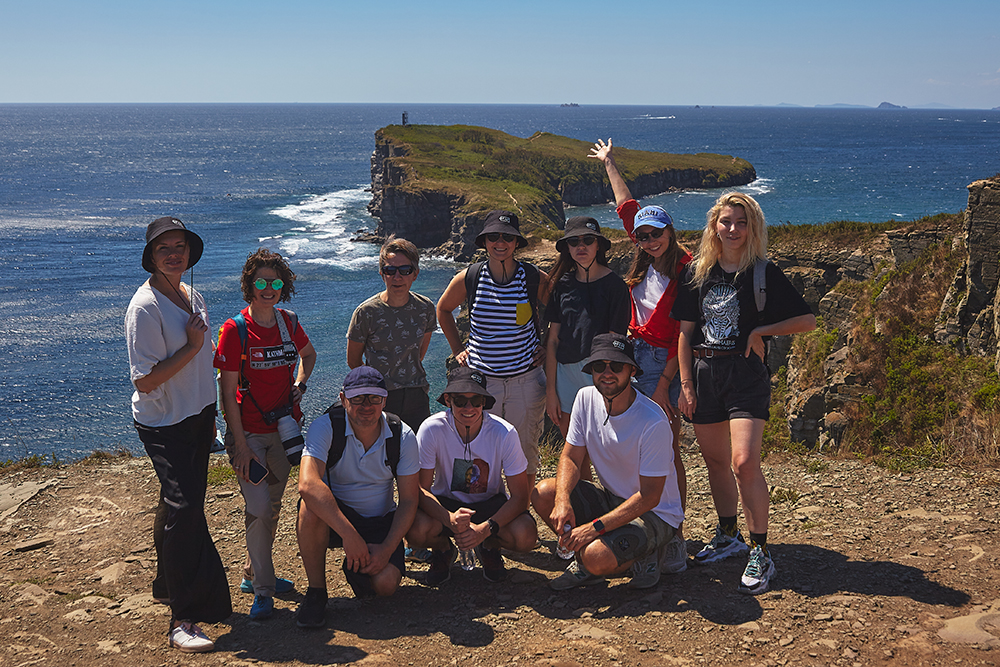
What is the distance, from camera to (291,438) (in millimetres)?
5598

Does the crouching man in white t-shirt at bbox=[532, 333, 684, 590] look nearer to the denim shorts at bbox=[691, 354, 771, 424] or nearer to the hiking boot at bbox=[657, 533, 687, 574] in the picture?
the hiking boot at bbox=[657, 533, 687, 574]

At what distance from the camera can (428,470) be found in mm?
5695

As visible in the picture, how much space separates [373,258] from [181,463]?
6197cm

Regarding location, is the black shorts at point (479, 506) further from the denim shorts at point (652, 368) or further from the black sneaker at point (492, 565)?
the denim shorts at point (652, 368)

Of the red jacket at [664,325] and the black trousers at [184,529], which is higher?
Result: the red jacket at [664,325]

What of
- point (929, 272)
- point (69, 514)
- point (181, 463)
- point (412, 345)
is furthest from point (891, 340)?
point (69, 514)

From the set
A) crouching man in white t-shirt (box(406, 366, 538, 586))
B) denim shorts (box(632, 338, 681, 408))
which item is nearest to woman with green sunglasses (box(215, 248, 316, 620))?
crouching man in white t-shirt (box(406, 366, 538, 586))

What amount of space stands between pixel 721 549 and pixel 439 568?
2232 millimetres

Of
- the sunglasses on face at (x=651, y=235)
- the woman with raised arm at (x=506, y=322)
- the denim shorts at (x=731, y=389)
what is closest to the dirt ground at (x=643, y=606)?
the denim shorts at (x=731, y=389)

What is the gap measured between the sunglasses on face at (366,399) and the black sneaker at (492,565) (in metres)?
1.50

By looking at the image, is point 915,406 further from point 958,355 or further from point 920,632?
point 920,632

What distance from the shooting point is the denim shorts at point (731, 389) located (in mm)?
5305

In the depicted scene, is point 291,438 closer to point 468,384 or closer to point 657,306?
point 468,384

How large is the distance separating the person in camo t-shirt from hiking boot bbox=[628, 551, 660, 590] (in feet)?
7.79
